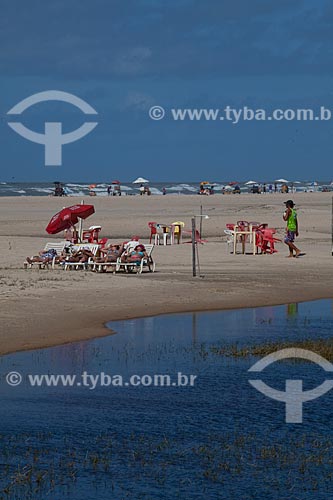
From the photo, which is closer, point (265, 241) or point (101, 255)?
point (101, 255)

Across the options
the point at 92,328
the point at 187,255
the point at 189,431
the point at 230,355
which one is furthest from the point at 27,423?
the point at 187,255

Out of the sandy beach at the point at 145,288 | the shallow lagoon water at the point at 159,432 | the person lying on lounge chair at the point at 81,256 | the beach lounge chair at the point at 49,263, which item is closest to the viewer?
the shallow lagoon water at the point at 159,432

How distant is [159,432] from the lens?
10.5 meters

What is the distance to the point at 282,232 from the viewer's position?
37.8 meters

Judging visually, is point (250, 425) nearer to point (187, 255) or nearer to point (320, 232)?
point (187, 255)

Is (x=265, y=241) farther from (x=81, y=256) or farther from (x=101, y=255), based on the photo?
(x=81, y=256)

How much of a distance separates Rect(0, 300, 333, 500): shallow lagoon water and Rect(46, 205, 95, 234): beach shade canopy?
10.8 metres

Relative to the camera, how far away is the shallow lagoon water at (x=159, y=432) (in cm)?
897

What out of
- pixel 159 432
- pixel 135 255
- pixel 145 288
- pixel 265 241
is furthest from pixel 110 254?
pixel 159 432

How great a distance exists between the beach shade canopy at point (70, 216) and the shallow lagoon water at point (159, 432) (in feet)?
35.4

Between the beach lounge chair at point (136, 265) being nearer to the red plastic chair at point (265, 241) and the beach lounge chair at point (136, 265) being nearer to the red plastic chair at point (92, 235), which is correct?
the red plastic chair at point (92, 235)

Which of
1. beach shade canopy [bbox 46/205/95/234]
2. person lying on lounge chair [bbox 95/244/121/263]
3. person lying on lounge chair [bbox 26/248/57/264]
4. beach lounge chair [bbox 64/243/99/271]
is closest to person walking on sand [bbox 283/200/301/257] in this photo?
beach shade canopy [bbox 46/205/95/234]

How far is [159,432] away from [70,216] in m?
15.8

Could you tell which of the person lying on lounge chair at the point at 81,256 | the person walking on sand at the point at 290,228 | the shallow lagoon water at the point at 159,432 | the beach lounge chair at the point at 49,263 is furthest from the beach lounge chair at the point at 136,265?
the shallow lagoon water at the point at 159,432
